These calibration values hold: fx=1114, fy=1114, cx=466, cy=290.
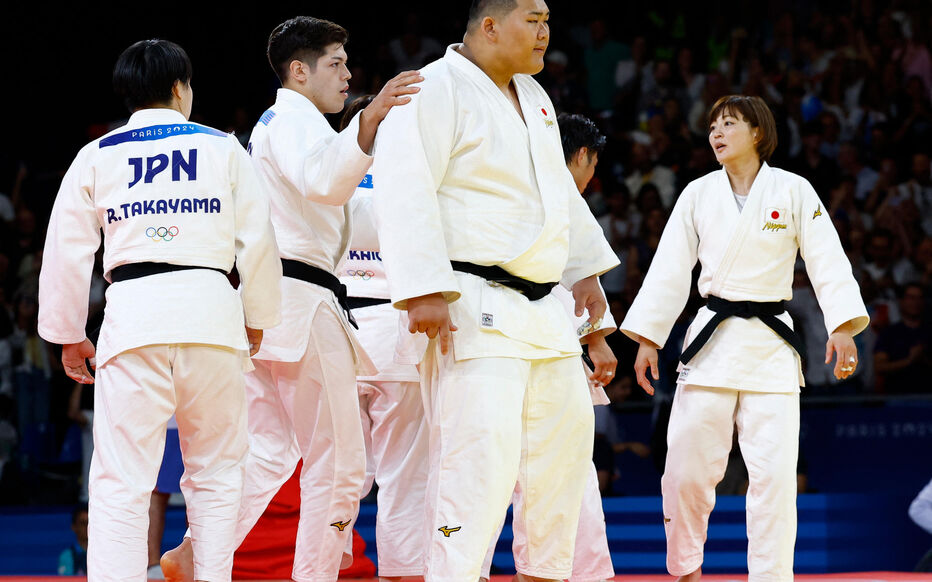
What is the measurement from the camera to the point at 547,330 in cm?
294

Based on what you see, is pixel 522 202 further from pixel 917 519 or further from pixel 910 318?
pixel 910 318

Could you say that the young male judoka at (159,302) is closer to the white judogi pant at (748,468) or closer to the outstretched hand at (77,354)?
the outstretched hand at (77,354)

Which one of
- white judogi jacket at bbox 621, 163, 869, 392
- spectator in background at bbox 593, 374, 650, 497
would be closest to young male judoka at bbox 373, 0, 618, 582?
white judogi jacket at bbox 621, 163, 869, 392

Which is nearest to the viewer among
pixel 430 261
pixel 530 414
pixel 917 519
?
pixel 430 261

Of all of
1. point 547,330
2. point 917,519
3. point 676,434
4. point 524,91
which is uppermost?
point 524,91

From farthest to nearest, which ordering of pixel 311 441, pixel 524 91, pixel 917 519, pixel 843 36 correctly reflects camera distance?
pixel 843 36 → pixel 917 519 → pixel 311 441 → pixel 524 91

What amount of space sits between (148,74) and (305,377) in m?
1.05

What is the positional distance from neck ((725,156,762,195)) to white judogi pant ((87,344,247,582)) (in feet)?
7.01

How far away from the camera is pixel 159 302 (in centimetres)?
303

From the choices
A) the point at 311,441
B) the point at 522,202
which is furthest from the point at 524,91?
the point at 311,441

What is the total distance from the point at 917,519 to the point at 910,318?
177cm

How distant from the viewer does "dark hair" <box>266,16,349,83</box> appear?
152 inches

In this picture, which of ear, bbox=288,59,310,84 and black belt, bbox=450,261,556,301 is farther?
ear, bbox=288,59,310,84

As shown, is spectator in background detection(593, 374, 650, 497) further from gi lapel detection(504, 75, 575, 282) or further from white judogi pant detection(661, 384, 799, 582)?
gi lapel detection(504, 75, 575, 282)
